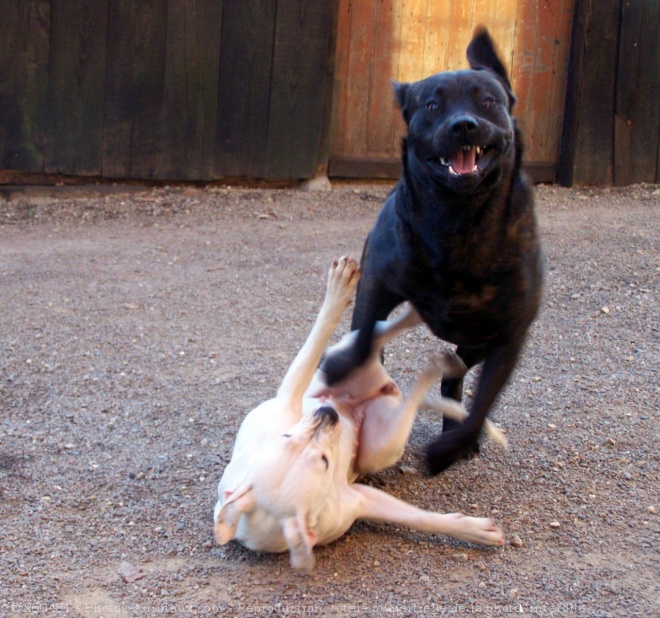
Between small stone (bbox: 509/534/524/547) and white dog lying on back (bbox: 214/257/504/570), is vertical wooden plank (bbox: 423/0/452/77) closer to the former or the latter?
white dog lying on back (bbox: 214/257/504/570)

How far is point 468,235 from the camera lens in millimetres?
3006

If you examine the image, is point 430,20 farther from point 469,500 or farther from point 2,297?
point 469,500

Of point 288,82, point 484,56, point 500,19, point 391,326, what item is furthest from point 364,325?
point 500,19

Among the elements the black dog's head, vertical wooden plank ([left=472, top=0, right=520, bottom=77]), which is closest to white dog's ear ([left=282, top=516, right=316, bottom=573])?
the black dog's head

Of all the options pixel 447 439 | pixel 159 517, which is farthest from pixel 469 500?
pixel 159 517

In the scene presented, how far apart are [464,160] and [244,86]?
459cm

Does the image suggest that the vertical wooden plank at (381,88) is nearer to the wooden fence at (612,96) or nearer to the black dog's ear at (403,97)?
the wooden fence at (612,96)

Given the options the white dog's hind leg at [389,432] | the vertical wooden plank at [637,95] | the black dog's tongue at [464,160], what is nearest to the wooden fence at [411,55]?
the vertical wooden plank at [637,95]

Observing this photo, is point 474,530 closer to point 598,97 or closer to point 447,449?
point 447,449

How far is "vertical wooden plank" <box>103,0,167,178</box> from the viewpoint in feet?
22.4

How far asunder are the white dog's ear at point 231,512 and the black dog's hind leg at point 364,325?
0.70 meters

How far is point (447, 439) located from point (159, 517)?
1013 millimetres

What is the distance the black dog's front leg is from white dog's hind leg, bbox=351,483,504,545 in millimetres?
165

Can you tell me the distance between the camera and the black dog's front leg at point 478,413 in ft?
9.98
